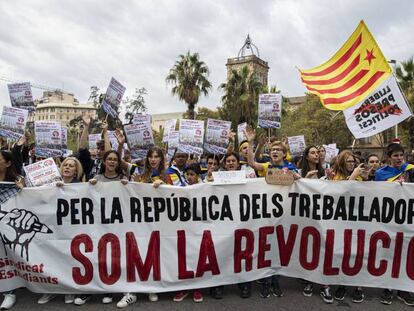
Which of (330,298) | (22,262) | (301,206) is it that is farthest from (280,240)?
(22,262)

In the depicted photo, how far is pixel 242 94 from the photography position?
29.0m

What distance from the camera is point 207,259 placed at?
168 inches

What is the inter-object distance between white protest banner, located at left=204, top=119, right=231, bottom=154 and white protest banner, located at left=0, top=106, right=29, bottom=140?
141 inches

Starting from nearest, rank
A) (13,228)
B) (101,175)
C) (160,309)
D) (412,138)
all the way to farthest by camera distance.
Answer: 1. (160,309)
2. (13,228)
3. (101,175)
4. (412,138)

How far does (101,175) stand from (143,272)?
51.5 inches

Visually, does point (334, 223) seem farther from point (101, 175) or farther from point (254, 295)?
point (101, 175)

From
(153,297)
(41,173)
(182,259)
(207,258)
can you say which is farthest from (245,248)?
(41,173)

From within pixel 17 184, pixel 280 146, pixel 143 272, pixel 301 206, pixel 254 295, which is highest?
pixel 280 146

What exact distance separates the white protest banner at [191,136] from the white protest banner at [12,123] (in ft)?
10.1

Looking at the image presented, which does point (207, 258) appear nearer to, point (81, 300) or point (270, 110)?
point (81, 300)

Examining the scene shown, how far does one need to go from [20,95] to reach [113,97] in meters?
2.61

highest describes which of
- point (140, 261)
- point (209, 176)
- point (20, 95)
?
point (20, 95)

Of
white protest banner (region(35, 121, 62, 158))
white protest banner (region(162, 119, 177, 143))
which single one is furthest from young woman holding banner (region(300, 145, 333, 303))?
white protest banner (region(35, 121, 62, 158))

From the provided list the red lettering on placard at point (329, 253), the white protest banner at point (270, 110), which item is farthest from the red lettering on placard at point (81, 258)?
the white protest banner at point (270, 110)
